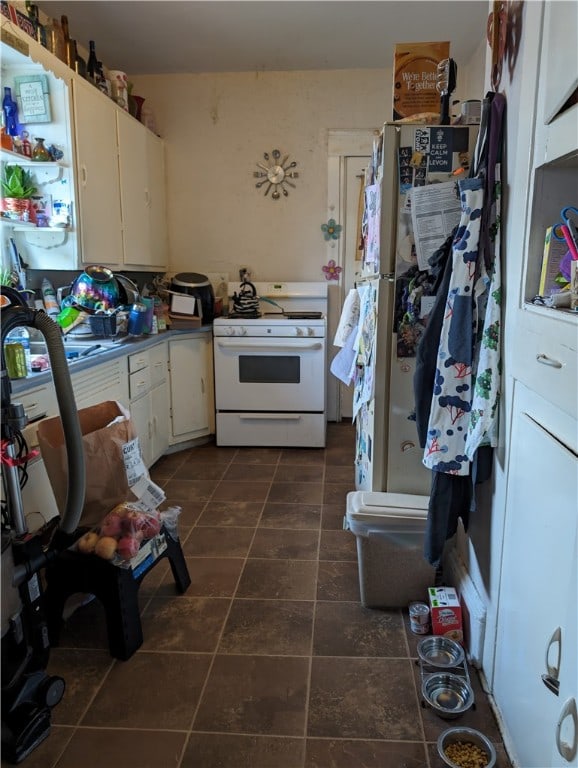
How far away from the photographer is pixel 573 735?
3.07ft

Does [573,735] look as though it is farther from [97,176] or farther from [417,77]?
[97,176]

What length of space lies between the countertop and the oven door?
31cm

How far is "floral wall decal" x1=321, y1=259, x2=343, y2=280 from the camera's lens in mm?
4320

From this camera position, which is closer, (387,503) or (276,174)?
(387,503)

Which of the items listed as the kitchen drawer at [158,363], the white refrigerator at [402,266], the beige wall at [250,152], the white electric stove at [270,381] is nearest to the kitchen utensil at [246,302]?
the white electric stove at [270,381]

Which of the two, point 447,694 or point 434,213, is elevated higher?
point 434,213

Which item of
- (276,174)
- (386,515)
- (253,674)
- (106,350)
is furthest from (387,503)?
(276,174)

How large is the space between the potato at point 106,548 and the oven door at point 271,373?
2.12 metres

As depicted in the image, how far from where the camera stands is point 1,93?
265 cm

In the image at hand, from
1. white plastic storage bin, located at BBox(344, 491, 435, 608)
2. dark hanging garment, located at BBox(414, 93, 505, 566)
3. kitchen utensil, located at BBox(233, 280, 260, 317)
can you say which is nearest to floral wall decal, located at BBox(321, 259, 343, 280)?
kitchen utensil, located at BBox(233, 280, 260, 317)

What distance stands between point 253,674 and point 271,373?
2.32m

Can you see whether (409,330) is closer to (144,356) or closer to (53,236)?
(144,356)

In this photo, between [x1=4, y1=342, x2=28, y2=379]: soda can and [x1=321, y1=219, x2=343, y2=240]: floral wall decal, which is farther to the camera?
[x1=321, y1=219, x2=343, y2=240]: floral wall decal

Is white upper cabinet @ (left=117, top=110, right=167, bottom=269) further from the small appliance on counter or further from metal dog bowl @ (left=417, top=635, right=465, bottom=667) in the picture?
metal dog bowl @ (left=417, top=635, right=465, bottom=667)
